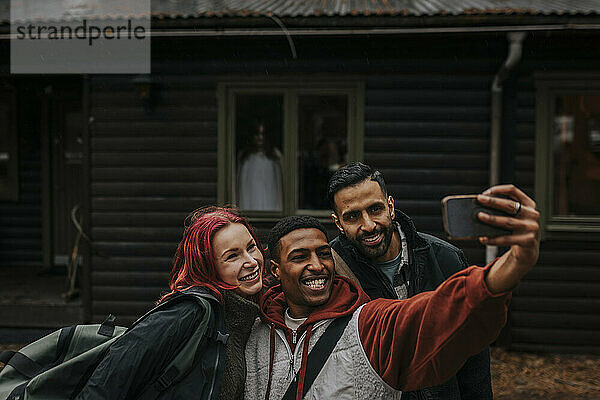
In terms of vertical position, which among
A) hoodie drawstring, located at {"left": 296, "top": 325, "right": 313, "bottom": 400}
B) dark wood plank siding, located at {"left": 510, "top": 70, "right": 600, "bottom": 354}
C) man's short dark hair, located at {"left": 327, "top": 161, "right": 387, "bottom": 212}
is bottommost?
dark wood plank siding, located at {"left": 510, "top": 70, "right": 600, "bottom": 354}

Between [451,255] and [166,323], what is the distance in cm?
128

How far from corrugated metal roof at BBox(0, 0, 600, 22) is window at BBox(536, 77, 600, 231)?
0.89 m

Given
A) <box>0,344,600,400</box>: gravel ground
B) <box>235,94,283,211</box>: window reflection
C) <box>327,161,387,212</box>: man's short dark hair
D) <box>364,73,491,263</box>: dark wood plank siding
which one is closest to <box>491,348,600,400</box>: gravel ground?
<box>0,344,600,400</box>: gravel ground

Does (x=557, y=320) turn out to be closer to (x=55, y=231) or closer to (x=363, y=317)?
(x=363, y=317)

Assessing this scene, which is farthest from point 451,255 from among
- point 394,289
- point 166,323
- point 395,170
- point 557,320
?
point 557,320

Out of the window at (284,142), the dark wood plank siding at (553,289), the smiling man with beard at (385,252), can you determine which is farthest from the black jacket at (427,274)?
the dark wood plank siding at (553,289)

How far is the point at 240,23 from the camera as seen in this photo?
20.2ft

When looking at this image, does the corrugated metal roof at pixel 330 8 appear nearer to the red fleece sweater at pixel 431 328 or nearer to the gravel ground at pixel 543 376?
the gravel ground at pixel 543 376

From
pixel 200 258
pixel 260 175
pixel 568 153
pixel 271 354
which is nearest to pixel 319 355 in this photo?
pixel 271 354

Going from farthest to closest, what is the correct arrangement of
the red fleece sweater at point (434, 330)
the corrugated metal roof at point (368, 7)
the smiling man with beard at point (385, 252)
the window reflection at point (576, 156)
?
the window reflection at point (576, 156) < the corrugated metal roof at point (368, 7) < the smiling man with beard at point (385, 252) < the red fleece sweater at point (434, 330)

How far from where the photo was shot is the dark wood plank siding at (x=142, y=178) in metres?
6.80

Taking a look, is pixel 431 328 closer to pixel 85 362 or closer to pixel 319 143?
pixel 85 362

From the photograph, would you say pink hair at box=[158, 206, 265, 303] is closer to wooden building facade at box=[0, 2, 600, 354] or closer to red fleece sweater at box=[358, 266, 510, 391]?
red fleece sweater at box=[358, 266, 510, 391]

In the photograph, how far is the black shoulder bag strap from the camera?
182 cm
